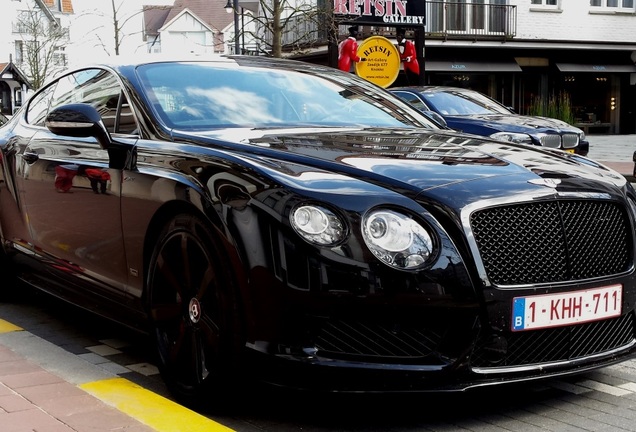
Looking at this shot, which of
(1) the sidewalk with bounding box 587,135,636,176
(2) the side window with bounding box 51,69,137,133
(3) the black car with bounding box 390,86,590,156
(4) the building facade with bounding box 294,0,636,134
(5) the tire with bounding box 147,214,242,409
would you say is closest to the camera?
(5) the tire with bounding box 147,214,242,409

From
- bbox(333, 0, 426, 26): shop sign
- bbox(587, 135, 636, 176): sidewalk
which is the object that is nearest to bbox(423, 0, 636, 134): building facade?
bbox(587, 135, 636, 176): sidewalk

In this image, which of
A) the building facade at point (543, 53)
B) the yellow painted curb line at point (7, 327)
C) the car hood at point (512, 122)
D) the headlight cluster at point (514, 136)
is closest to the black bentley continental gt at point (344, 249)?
the yellow painted curb line at point (7, 327)

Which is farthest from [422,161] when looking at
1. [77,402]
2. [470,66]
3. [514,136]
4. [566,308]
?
[470,66]

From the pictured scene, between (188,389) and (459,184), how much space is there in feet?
4.24

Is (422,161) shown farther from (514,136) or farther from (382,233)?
(514,136)

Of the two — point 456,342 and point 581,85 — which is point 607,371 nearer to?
point 456,342

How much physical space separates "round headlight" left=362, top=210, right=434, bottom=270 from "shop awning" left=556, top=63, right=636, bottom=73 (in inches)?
1341

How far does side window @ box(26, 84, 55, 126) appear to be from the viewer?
580cm

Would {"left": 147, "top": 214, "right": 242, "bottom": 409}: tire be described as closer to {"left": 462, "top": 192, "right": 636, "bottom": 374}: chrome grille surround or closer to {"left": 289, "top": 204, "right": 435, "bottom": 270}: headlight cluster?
{"left": 289, "top": 204, "right": 435, "bottom": 270}: headlight cluster

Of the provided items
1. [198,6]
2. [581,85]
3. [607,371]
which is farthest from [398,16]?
[198,6]

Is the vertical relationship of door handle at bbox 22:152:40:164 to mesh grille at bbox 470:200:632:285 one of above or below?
above

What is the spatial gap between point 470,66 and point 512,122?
20.6 meters

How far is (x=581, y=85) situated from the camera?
38.0m

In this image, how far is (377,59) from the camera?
1941cm
